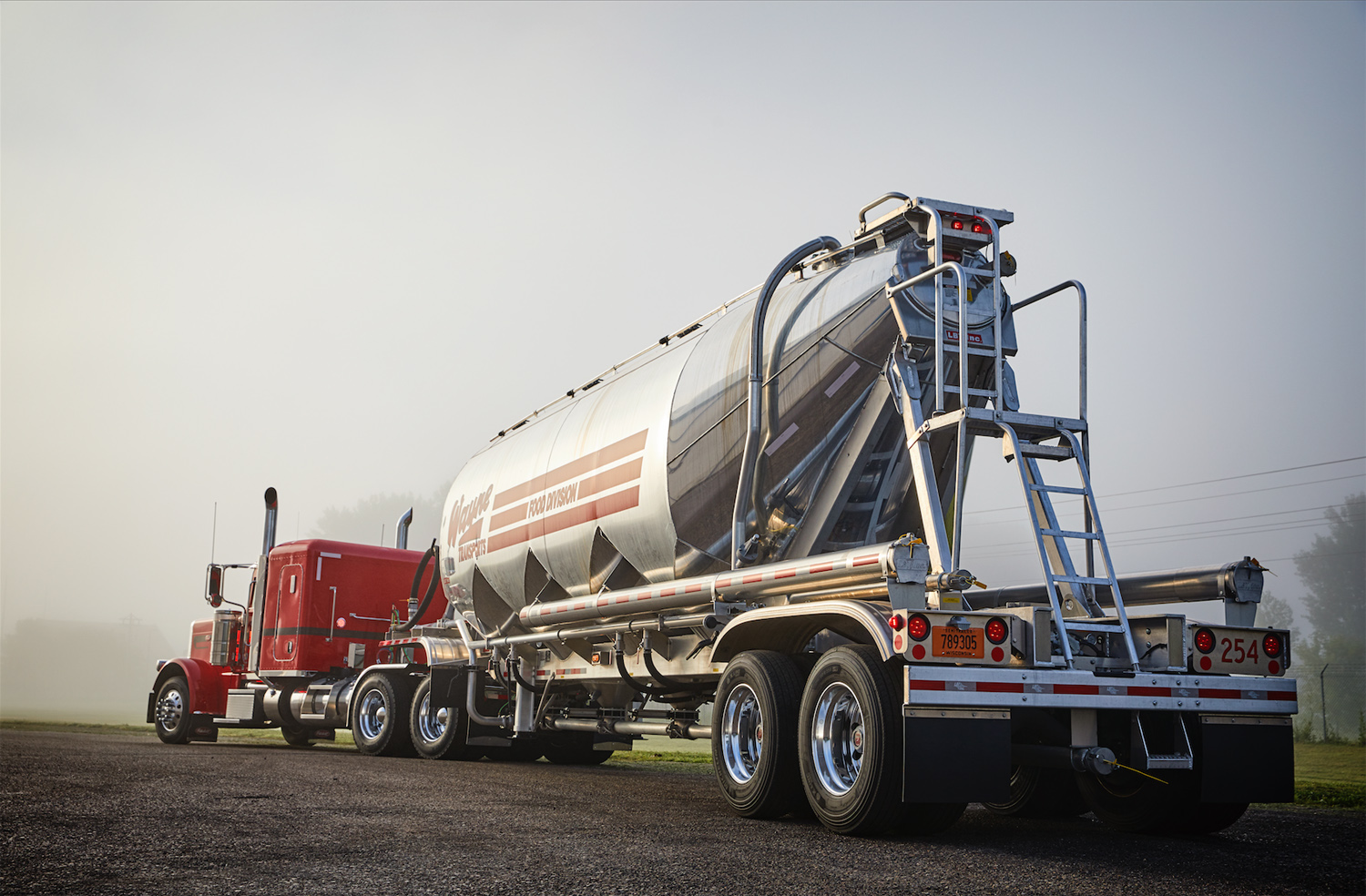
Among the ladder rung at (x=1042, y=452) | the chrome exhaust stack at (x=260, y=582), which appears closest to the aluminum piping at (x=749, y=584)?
the ladder rung at (x=1042, y=452)

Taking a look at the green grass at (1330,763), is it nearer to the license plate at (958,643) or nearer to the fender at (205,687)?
the license plate at (958,643)

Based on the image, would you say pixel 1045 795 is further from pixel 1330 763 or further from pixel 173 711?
pixel 173 711

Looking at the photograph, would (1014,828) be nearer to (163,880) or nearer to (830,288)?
(830,288)

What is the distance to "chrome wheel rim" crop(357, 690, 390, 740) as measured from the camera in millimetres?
14719

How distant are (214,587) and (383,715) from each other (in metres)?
5.03

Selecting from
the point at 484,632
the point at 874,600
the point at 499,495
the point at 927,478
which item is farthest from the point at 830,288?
the point at 484,632

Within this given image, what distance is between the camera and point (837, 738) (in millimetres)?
6879

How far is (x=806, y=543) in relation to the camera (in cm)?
856

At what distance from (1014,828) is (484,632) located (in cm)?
719

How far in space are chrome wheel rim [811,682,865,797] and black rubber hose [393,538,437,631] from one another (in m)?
9.57

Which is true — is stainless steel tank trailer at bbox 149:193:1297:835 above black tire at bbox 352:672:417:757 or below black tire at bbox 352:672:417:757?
above

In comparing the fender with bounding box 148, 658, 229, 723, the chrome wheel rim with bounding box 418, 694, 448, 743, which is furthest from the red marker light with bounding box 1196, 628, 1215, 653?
the fender with bounding box 148, 658, 229, 723

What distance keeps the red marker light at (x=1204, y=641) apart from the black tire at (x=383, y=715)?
380 inches

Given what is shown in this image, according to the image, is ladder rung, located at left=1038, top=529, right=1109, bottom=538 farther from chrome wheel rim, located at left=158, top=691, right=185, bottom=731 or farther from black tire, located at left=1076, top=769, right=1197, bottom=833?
chrome wheel rim, located at left=158, top=691, right=185, bottom=731
